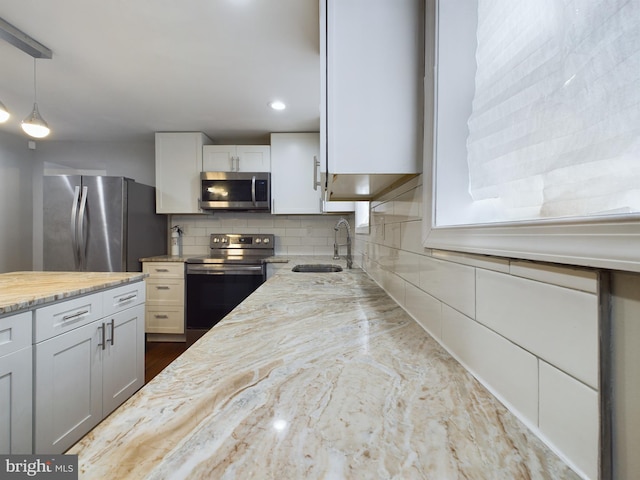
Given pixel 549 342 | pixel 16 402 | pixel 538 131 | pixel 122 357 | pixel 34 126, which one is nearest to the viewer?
pixel 549 342

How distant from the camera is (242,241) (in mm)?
3545

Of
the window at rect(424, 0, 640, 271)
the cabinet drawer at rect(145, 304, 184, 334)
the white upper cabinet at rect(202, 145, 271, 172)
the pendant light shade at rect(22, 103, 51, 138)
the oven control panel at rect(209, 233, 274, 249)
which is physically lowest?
the cabinet drawer at rect(145, 304, 184, 334)

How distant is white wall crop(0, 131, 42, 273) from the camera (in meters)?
3.44

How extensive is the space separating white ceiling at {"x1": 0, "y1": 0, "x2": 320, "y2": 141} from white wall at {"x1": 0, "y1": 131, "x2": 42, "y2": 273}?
24.6 inches

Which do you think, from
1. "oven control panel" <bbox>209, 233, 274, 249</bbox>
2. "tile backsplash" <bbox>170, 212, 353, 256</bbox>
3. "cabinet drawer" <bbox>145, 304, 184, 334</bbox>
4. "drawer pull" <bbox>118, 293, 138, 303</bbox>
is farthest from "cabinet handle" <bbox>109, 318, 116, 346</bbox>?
"tile backsplash" <bbox>170, 212, 353, 256</bbox>

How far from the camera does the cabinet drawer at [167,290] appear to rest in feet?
10.2

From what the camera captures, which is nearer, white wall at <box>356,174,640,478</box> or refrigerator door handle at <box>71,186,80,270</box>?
white wall at <box>356,174,640,478</box>

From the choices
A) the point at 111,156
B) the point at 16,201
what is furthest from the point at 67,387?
the point at 16,201

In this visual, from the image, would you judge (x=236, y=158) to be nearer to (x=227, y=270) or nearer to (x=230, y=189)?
(x=230, y=189)

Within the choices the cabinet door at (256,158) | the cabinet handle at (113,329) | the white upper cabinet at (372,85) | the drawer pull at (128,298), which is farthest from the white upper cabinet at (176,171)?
the white upper cabinet at (372,85)

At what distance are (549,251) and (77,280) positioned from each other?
2.17m

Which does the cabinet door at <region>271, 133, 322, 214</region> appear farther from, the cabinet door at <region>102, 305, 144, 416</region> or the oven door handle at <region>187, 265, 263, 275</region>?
the cabinet door at <region>102, 305, 144, 416</region>

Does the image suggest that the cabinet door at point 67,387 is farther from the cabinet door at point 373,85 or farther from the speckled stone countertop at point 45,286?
the cabinet door at point 373,85

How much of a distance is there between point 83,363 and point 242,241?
2.15 metres
